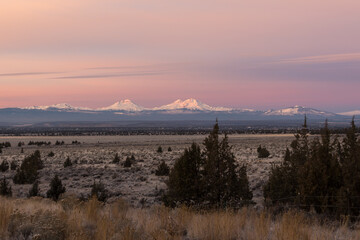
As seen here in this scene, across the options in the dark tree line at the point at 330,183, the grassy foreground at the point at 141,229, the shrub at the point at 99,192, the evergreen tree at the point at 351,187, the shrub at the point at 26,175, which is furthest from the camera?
the shrub at the point at 26,175

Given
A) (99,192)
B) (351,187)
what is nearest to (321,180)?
(351,187)

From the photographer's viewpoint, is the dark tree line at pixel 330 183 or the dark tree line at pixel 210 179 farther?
the dark tree line at pixel 210 179

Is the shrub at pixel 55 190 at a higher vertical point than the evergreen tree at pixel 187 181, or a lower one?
lower

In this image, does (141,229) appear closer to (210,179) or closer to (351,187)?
(210,179)

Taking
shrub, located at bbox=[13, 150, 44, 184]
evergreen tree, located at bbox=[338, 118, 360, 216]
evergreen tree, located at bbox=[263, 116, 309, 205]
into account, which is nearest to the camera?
evergreen tree, located at bbox=[338, 118, 360, 216]

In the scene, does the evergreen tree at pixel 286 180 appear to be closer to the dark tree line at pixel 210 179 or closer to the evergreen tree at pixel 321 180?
the dark tree line at pixel 210 179

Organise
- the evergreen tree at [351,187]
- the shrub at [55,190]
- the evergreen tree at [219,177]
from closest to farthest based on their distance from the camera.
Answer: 1. the evergreen tree at [351,187]
2. the evergreen tree at [219,177]
3. the shrub at [55,190]

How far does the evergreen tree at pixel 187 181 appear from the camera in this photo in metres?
13.4

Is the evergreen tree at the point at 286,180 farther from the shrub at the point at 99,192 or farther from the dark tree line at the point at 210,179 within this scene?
the shrub at the point at 99,192

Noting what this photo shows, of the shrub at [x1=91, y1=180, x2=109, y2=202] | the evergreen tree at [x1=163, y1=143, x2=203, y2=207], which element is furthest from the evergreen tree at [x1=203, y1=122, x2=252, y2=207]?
the shrub at [x1=91, y1=180, x2=109, y2=202]

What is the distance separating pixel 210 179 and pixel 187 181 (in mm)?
895

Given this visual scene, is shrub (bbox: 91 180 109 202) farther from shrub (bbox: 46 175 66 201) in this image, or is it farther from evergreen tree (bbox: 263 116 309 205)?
evergreen tree (bbox: 263 116 309 205)

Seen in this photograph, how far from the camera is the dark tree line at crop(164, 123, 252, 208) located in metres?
13.2

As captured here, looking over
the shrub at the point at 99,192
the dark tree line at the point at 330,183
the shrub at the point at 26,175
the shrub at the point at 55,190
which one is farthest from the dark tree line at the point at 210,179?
the shrub at the point at 26,175
